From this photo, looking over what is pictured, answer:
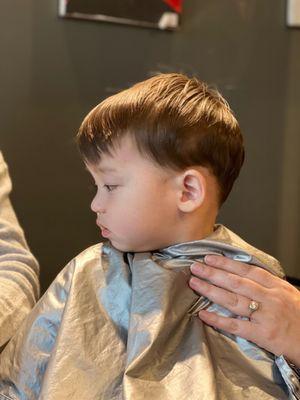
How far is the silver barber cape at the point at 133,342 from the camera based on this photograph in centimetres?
98

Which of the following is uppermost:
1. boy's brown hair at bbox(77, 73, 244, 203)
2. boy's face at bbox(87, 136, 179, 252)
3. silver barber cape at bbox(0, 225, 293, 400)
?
boy's brown hair at bbox(77, 73, 244, 203)

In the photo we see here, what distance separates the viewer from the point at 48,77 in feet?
6.15

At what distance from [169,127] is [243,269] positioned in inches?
11.2

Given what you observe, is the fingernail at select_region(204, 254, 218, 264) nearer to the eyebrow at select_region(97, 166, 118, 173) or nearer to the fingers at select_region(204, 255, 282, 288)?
the fingers at select_region(204, 255, 282, 288)

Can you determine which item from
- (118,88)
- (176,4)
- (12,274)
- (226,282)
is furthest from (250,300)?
(176,4)

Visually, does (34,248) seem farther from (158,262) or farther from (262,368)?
(262,368)

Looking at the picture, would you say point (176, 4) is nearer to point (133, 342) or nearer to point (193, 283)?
point (193, 283)

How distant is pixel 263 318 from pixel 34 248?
0.99 m

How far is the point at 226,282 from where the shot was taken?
1.09 metres

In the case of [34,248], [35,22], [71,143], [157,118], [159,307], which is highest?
[35,22]

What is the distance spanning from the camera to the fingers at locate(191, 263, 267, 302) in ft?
3.58

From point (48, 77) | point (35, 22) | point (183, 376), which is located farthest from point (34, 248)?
point (183, 376)

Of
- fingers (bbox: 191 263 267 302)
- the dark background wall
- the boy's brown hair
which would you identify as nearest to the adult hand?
fingers (bbox: 191 263 267 302)

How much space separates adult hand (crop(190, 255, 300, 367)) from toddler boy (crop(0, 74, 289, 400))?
0.02m
